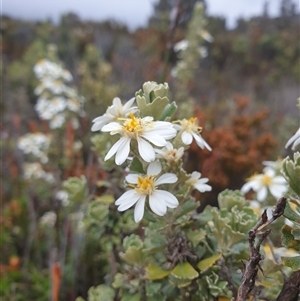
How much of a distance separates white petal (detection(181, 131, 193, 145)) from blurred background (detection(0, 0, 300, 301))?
12.8 inches

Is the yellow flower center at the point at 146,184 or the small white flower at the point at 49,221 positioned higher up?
the yellow flower center at the point at 146,184

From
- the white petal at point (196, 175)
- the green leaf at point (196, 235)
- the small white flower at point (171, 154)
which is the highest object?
the small white flower at point (171, 154)

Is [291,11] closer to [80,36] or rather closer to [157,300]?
[80,36]

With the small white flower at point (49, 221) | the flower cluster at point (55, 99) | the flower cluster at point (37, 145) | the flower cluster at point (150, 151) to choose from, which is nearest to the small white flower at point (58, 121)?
the flower cluster at point (55, 99)

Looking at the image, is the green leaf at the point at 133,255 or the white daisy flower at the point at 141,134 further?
the green leaf at the point at 133,255

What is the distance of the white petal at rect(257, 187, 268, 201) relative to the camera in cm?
99

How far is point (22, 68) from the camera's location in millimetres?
7023

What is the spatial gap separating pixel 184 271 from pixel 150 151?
0.19 m

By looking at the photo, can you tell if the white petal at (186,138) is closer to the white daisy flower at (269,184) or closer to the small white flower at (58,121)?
the white daisy flower at (269,184)

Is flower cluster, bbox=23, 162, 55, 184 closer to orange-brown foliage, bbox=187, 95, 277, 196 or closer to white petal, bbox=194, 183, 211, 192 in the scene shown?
orange-brown foliage, bbox=187, 95, 277, 196

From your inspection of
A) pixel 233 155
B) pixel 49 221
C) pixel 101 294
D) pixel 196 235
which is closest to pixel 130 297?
pixel 101 294

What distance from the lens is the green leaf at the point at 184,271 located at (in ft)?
1.85

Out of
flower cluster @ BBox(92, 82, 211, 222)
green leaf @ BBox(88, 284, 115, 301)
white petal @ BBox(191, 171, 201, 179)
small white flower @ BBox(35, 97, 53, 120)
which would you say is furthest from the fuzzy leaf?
small white flower @ BBox(35, 97, 53, 120)

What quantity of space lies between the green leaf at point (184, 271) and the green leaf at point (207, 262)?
0.02 meters
